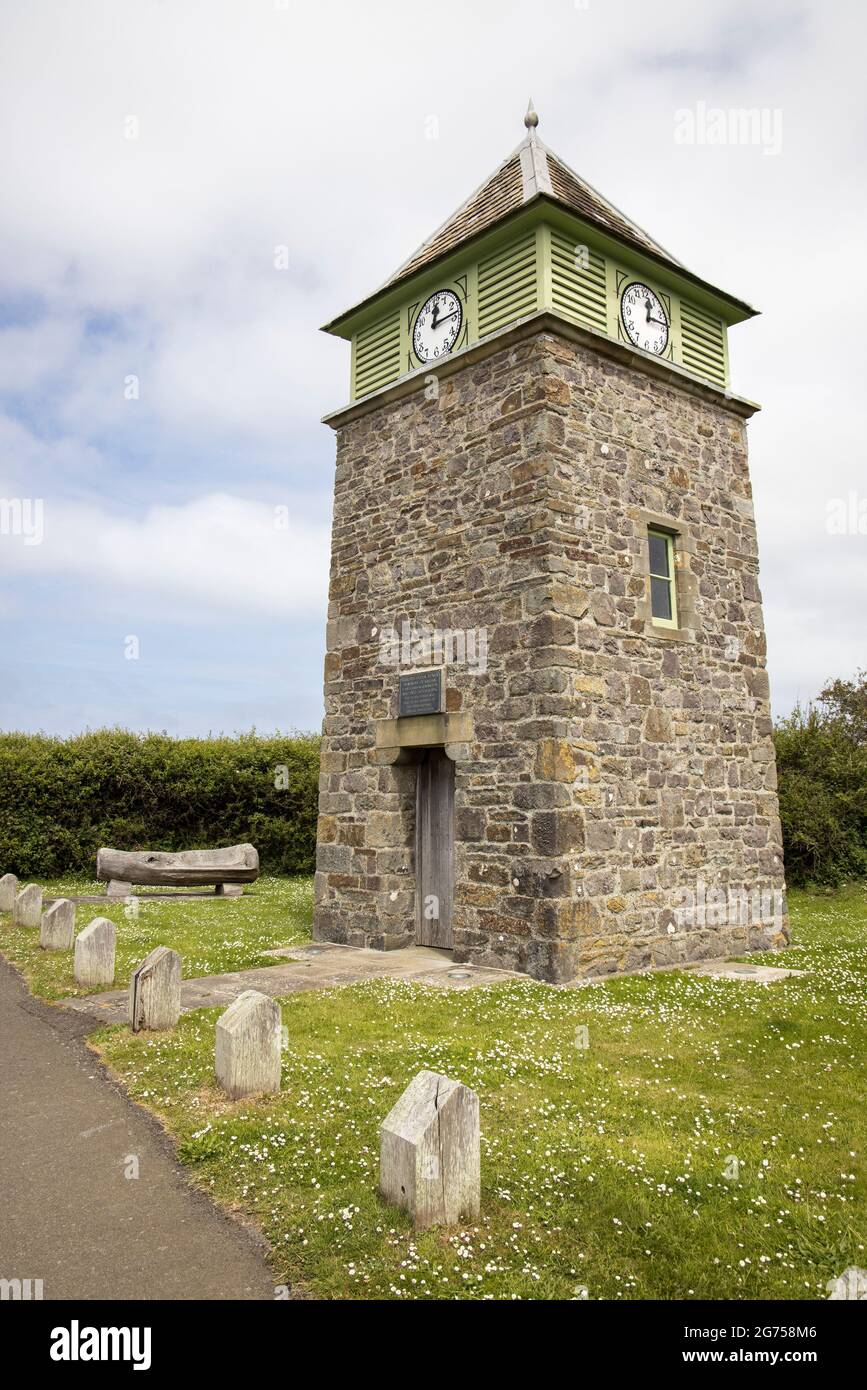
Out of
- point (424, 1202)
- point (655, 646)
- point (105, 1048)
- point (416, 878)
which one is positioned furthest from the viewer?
point (416, 878)

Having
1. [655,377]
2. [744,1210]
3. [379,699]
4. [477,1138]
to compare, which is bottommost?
[744,1210]

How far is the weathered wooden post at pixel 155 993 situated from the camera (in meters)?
7.06

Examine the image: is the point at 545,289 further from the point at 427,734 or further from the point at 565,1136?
the point at 565,1136

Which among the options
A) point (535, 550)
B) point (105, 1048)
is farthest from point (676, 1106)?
point (535, 550)

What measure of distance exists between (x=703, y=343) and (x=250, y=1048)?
419 inches

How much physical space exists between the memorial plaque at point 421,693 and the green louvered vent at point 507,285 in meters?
4.05

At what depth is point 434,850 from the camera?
1131cm

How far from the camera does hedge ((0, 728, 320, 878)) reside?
18.9 meters

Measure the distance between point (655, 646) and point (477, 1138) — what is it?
749cm

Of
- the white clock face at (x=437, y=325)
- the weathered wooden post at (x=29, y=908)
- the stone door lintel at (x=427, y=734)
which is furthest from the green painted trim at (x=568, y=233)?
the weathered wooden post at (x=29, y=908)

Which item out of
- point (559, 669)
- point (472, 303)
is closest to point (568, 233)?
point (472, 303)

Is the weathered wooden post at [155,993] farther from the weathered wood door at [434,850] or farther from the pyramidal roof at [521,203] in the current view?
the pyramidal roof at [521,203]

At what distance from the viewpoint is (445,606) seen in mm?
10734

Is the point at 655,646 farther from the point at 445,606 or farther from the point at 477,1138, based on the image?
the point at 477,1138
